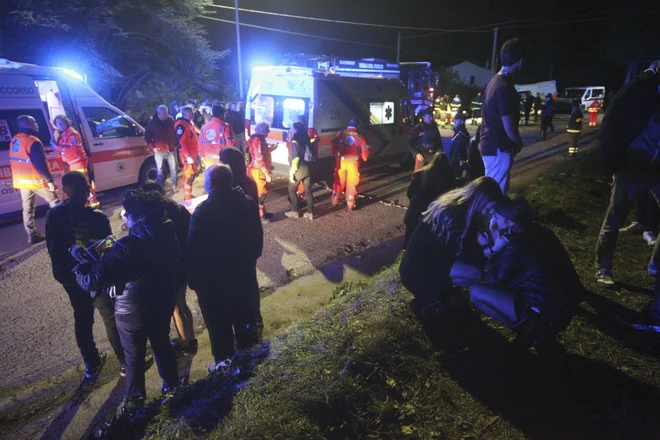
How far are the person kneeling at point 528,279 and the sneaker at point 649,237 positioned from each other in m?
3.28

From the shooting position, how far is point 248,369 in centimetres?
258

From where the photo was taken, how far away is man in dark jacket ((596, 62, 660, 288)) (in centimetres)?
347

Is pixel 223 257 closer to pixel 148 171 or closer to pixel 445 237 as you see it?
pixel 445 237

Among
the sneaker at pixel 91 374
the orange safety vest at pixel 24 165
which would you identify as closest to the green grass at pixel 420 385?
the sneaker at pixel 91 374

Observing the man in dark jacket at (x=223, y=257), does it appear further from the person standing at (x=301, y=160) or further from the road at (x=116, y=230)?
the person standing at (x=301, y=160)

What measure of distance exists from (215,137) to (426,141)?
391 centimetres

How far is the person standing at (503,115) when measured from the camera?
395 centimetres

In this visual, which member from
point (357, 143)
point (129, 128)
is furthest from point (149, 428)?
point (129, 128)

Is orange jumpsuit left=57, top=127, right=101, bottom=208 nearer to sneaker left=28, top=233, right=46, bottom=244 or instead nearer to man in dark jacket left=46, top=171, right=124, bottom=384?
sneaker left=28, top=233, right=46, bottom=244

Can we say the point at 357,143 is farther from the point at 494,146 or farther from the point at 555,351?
the point at 555,351

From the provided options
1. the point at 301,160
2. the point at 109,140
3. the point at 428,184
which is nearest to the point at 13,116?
the point at 109,140

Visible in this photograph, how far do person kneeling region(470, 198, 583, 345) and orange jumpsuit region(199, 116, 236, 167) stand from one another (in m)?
6.29

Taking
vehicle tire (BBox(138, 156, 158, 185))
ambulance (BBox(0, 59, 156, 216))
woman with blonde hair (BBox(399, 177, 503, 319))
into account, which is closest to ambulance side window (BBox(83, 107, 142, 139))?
ambulance (BBox(0, 59, 156, 216))

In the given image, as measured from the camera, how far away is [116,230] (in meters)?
6.98
